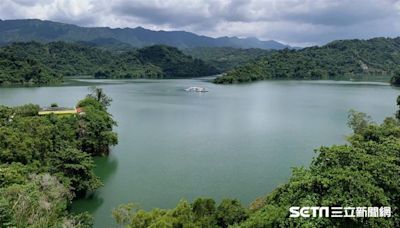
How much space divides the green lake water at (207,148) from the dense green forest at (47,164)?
1.41 meters

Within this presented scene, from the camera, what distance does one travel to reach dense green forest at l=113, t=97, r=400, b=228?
923 cm

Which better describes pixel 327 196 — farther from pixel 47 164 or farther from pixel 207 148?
pixel 207 148

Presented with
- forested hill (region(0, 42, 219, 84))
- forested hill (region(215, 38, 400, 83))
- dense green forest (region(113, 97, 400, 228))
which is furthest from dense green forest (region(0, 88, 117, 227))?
forested hill (region(0, 42, 219, 84))

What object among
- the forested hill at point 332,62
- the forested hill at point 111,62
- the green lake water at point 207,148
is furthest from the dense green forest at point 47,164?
the forested hill at point 111,62

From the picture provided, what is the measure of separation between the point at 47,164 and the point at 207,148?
13.0 metres

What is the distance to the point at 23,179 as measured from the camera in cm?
1448

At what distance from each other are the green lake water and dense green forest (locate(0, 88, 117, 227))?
1.41 m

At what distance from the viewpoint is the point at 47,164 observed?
1797 cm

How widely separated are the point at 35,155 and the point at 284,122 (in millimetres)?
27810

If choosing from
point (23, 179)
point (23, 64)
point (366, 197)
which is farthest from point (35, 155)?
point (23, 64)

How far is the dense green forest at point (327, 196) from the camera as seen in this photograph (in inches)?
363

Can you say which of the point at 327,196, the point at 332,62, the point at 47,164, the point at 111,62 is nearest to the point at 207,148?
the point at 47,164

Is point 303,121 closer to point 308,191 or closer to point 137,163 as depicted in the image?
point 137,163

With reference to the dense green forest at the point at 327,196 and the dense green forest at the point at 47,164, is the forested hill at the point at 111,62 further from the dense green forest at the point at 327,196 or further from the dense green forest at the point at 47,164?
the dense green forest at the point at 327,196
